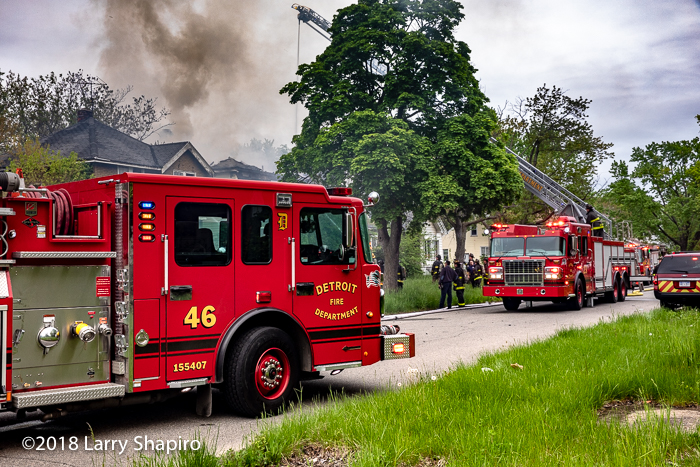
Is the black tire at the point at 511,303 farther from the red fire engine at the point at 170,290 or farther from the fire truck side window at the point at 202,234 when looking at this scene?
the fire truck side window at the point at 202,234

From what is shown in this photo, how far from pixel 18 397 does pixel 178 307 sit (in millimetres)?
1569

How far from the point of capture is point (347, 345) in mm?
7762

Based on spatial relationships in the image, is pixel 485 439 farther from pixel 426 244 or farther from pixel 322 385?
pixel 426 244

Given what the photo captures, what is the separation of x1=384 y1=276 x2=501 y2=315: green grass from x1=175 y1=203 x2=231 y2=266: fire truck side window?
13101 millimetres

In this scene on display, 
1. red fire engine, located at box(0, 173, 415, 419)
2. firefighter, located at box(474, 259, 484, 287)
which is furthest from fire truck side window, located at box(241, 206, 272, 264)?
firefighter, located at box(474, 259, 484, 287)

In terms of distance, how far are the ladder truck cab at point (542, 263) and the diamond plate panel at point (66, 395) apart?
1586cm

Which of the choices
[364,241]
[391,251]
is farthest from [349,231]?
[391,251]

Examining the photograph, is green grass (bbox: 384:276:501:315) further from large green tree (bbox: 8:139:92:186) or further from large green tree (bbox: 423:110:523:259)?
large green tree (bbox: 8:139:92:186)

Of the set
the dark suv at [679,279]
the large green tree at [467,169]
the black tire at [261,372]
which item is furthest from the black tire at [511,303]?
the black tire at [261,372]

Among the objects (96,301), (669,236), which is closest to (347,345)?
(96,301)

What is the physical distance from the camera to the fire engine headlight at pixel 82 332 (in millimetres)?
5820

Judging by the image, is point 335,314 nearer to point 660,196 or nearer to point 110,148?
point 110,148

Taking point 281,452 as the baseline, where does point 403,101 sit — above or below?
above

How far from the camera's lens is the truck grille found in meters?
19.7
